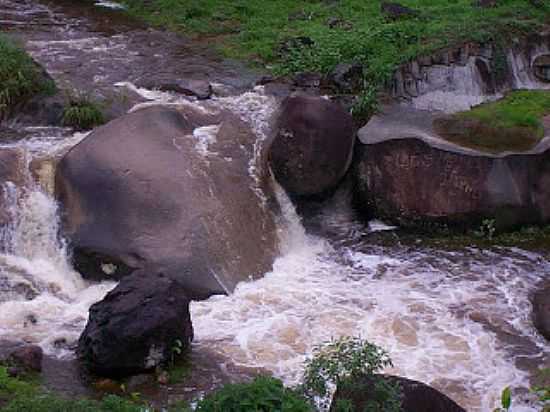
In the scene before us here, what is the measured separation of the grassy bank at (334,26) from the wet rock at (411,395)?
10.0 meters

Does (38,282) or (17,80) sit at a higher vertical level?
(17,80)

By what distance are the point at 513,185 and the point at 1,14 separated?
14.4 m

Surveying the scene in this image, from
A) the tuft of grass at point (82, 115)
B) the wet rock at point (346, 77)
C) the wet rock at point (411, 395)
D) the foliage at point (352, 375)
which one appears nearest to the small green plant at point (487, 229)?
the wet rock at point (346, 77)

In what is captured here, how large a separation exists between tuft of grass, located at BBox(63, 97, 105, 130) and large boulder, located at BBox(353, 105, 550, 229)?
189 inches

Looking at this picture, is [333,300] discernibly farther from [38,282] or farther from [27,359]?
[27,359]

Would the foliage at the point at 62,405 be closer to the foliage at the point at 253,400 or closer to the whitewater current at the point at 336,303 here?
the foliage at the point at 253,400

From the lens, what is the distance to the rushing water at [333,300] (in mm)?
11422

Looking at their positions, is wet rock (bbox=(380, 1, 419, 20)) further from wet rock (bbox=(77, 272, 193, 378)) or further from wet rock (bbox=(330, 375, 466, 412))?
wet rock (bbox=(330, 375, 466, 412))

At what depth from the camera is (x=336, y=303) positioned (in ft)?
42.2

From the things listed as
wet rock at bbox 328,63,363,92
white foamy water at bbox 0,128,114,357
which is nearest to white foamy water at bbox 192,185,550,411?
white foamy water at bbox 0,128,114,357

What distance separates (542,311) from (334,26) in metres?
11.4

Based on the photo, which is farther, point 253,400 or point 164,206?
point 164,206

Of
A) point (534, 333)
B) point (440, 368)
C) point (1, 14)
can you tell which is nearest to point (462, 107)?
point (534, 333)

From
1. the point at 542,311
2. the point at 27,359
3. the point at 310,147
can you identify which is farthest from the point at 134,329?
the point at 542,311
